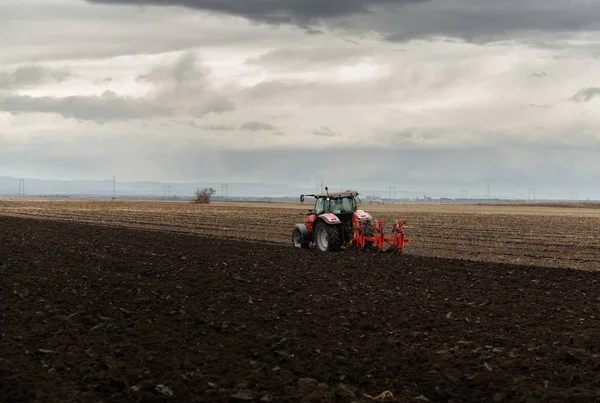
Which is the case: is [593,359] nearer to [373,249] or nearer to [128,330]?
[128,330]

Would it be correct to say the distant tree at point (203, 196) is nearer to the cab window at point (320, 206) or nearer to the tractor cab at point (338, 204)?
the cab window at point (320, 206)

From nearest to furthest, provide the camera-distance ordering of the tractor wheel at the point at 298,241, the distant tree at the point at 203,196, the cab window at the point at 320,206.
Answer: the cab window at the point at 320,206
the tractor wheel at the point at 298,241
the distant tree at the point at 203,196

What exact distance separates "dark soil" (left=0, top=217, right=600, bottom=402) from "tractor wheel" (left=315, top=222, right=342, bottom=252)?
3308mm

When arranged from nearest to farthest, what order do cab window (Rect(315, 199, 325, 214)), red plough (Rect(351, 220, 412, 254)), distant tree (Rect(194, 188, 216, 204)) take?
red plough (Rect(351, 220, 412, 254)), cab window (Rect(315, 199, 325, 214)), distant tree (Rect(194, 188, 216, 204))

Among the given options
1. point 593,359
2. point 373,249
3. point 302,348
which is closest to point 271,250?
point 373,249

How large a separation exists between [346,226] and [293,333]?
39.8ft

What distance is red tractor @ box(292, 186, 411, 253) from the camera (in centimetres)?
2233

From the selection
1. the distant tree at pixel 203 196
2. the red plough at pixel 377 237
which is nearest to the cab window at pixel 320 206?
the red plough at pixel 377 237

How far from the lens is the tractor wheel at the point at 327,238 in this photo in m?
22.5

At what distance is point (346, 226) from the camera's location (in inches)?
904

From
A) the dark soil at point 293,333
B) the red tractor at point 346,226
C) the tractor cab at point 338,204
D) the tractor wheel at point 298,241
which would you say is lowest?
the dark soil at point 293,333

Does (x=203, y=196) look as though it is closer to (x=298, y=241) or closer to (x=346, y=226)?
(x=298, y=241)

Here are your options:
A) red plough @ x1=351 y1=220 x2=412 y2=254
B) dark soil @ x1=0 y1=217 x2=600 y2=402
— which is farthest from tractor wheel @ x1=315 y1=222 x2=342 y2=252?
dark soil @ x1=0 y1=217 x2=600 y2=402

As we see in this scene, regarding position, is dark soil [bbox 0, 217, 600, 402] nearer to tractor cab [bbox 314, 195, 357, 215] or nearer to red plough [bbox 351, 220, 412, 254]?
red plough [bbox 351, 220, 412, 254]
